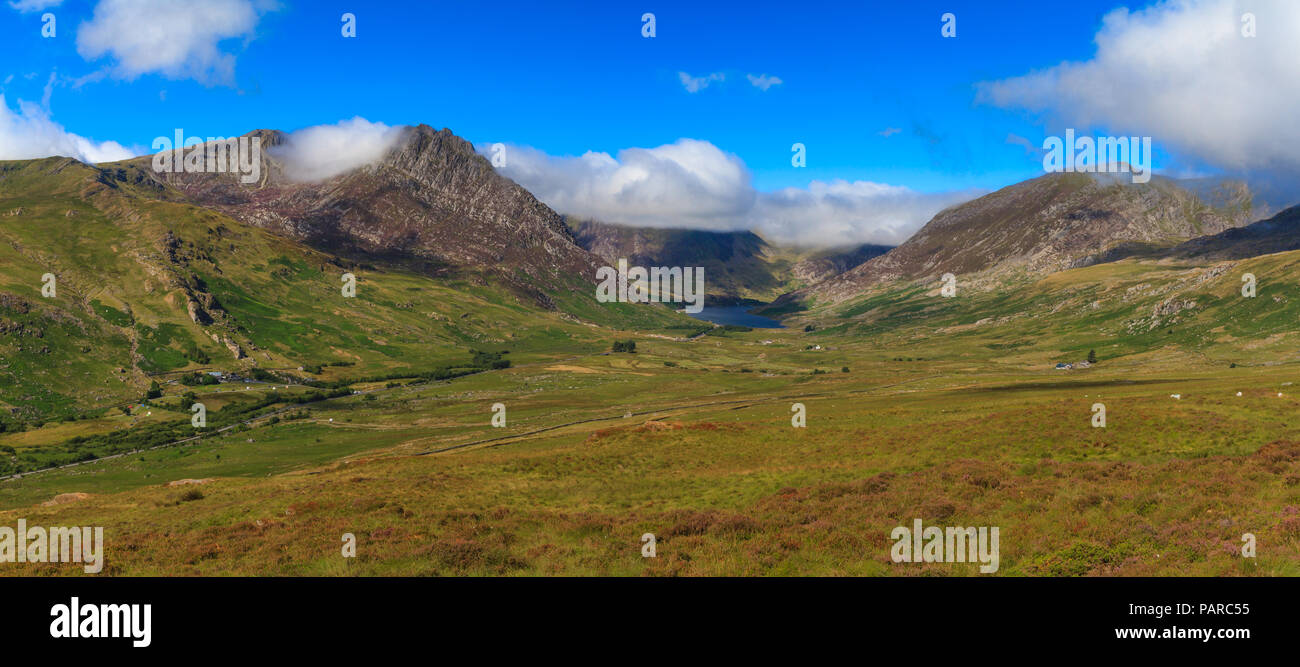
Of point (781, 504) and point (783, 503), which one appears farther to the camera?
point (783, 503)

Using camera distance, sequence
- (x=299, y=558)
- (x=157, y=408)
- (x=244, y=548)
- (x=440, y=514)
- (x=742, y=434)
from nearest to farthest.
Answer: (x=299, y=558) → (x=244, y=548) → (x=440, y=514) → (x=742, y=434) → (x=157, y=408)

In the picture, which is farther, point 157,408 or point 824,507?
point 157,408
